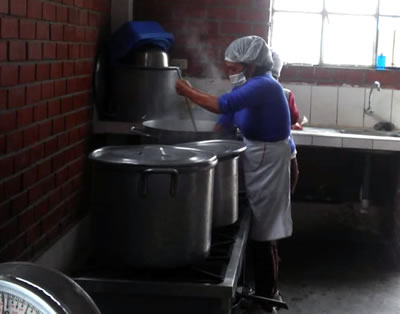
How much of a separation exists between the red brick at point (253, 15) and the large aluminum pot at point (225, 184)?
2017 mm

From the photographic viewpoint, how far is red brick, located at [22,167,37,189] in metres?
2.13

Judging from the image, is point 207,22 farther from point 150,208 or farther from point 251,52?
point 150,208

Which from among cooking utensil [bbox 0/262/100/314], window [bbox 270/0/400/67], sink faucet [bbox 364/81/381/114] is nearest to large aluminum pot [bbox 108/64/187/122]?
window [bbox 270/0/400/67]

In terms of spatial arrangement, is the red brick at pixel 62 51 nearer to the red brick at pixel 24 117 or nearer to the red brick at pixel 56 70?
the red brick at pixel 56 70

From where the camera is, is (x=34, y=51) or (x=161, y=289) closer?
(x=161, y=289)

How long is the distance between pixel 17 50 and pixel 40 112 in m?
0.33

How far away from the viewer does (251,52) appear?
3057 mm

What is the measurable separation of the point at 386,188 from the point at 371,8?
133 cm

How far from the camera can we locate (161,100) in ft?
11.0

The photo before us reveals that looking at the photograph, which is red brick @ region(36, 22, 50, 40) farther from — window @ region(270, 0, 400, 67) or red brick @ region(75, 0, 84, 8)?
window @ region(270, 0, 400, 67)

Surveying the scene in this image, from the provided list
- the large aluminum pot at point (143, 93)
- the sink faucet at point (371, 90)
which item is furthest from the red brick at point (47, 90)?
the sink faucet at point (371, 90)

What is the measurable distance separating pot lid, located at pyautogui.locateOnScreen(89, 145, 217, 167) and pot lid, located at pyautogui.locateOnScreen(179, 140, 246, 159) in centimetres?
26

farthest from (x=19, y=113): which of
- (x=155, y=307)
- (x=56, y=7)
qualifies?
(x=155, y=307)

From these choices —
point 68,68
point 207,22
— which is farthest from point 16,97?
point 207,22
